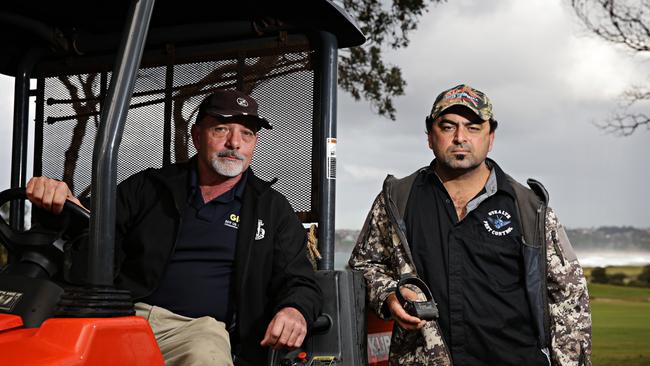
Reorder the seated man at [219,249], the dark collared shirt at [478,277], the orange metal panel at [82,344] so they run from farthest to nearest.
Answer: the dark collared shirt at [478,277] < the seated man at [219,249] < the orange metal panel at [82,344]

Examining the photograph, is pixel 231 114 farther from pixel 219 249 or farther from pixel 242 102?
pixel 219 249

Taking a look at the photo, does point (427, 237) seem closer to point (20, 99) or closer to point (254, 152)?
point (254, 152)

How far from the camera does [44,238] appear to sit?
267 centimetres

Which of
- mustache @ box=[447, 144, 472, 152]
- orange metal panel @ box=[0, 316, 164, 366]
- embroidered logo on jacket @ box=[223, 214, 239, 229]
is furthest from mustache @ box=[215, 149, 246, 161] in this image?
orange metal panel @ box=[0, 316, 164, 366]

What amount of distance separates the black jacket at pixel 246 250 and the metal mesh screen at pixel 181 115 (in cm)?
28

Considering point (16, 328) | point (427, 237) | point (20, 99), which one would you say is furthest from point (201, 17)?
point (16, 328)

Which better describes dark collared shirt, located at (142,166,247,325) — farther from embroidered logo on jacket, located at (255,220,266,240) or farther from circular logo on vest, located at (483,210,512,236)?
circular logo on vest, located at (483,210,512,236)

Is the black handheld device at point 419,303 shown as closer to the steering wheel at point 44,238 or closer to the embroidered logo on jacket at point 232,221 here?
the embroidered logo on jacket at point 232,221

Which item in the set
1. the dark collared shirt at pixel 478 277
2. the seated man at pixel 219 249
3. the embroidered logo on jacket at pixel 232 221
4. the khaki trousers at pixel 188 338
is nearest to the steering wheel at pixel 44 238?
the seated man at pixel 219 249

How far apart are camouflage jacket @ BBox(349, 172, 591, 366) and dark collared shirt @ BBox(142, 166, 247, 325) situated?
0.68 meters

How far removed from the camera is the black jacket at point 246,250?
303 cm

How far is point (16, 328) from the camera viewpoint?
2295 mm

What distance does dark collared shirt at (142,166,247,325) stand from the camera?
9.99 feet

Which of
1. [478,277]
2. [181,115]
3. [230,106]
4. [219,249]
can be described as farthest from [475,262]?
[181,115]
